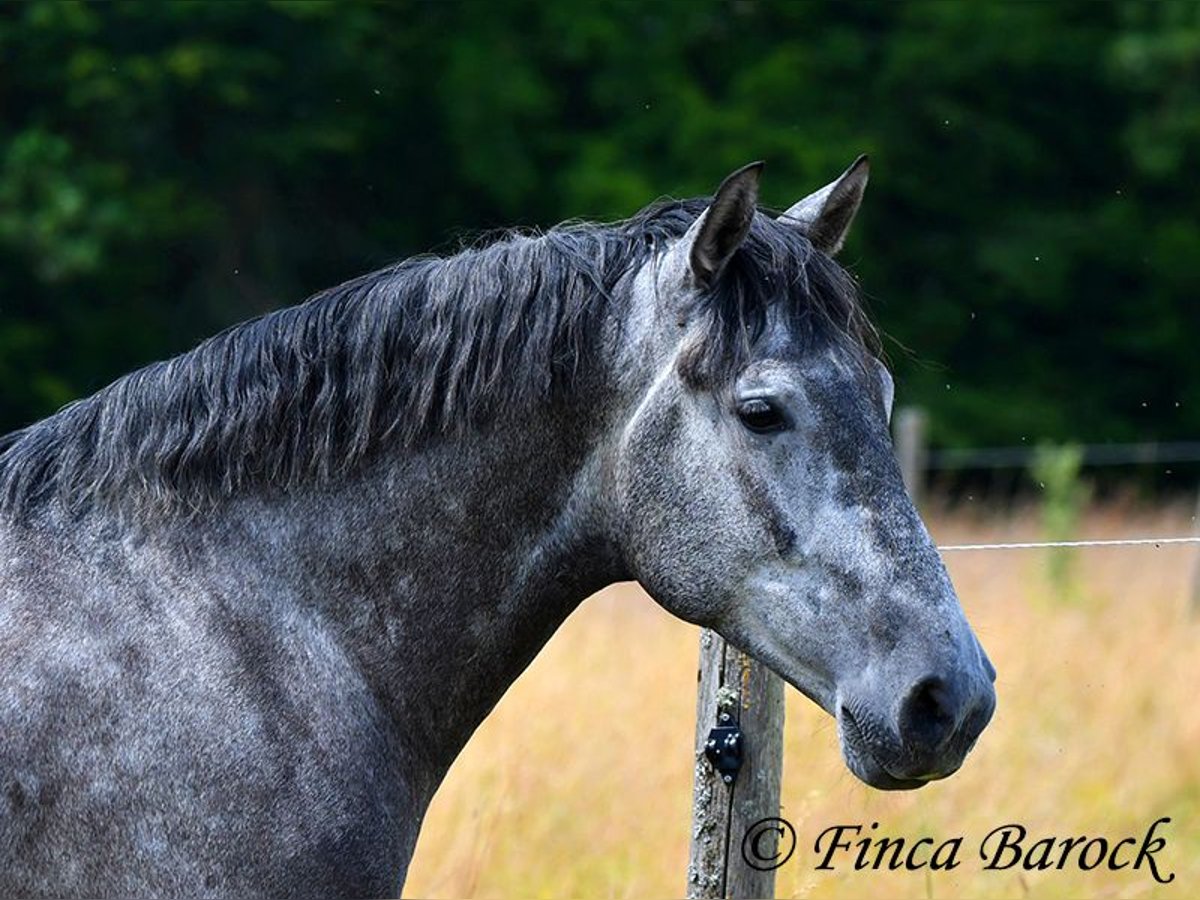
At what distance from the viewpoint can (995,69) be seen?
20.3 metres

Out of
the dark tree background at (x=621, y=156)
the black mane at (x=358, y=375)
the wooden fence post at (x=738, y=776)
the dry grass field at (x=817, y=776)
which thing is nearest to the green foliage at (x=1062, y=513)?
the dry grass field at (x=817, y=776)

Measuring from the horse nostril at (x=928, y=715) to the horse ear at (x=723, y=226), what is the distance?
80 cm

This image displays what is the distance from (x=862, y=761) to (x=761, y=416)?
0.60 m

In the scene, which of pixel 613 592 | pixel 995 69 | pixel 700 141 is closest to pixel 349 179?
pixel 700 141

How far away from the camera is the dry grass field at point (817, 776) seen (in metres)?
4.75

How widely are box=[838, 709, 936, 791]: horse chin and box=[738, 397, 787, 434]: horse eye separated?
489mm

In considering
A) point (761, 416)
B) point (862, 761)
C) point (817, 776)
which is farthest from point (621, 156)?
point (862, 761)

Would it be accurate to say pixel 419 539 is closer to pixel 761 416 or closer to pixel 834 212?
pixel 761 416

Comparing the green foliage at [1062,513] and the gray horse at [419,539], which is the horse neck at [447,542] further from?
the green foliage at [1062,513]

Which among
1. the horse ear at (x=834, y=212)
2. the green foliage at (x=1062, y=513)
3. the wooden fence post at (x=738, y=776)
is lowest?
the green foliage at (x=1062, y=513)

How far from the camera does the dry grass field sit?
4.75 metres

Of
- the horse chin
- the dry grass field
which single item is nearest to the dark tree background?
the dry grass field

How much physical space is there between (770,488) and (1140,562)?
9.31 metres

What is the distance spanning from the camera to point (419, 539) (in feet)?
9.50
